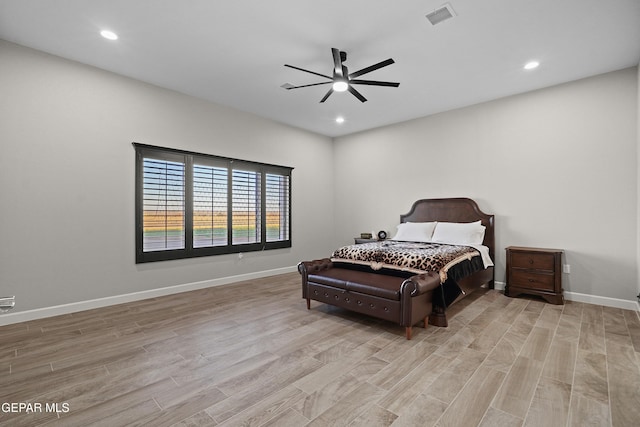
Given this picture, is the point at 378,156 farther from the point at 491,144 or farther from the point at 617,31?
the point at 617,31

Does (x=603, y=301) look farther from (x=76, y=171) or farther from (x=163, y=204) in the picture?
(x=76, y=171)

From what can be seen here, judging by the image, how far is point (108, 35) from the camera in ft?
9.75

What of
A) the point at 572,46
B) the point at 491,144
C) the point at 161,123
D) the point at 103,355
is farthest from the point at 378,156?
the point at 103,355

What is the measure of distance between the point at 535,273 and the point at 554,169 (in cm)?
146

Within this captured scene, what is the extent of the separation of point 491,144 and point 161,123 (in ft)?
16.2

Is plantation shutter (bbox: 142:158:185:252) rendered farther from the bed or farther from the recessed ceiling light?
the bed

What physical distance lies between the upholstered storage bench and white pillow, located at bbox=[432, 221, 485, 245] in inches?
65.8

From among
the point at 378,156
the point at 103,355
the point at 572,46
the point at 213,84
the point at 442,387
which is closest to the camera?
the point at 442,387

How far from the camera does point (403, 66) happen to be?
3547 millimetres

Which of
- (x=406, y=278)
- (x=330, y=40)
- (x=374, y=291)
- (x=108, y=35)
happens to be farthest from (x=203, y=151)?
(x=406, y=278)

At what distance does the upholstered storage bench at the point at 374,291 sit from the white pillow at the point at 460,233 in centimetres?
167

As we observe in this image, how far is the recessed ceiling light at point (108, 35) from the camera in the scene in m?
2.92

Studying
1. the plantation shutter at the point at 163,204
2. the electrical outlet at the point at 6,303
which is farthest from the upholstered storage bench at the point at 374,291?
the electrical outlet at the point at 6,303

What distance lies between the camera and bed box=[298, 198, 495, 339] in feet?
9.07
